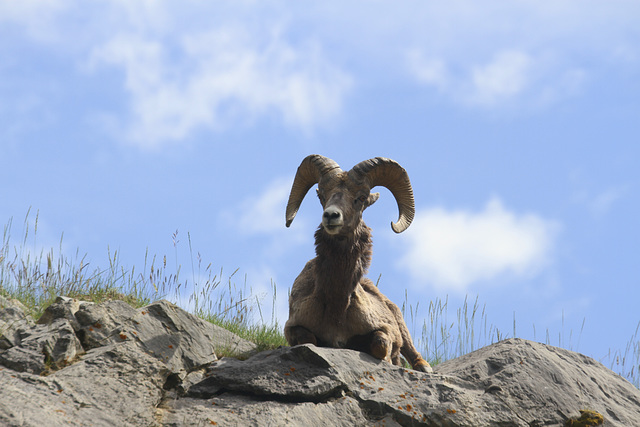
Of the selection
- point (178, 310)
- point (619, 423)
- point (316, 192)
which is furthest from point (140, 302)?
point (619, 423)

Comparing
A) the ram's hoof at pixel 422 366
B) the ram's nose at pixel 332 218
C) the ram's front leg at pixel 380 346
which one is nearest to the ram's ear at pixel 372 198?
the ram's nose at pixel 332 218

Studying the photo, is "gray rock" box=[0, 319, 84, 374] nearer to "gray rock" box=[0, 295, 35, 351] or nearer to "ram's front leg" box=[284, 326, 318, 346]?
"gray rock" box=[0, 295, 35, 351]

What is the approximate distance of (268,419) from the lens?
6.58 m

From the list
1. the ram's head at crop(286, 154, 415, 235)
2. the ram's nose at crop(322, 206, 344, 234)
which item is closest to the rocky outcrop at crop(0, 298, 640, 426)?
the ram's nose at crop(322, 206, 344, 234)

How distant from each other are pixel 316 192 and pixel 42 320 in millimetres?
3378

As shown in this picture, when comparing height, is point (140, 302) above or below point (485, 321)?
below

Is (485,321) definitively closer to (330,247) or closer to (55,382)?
(330,247)

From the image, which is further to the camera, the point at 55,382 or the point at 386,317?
the point at 386,317

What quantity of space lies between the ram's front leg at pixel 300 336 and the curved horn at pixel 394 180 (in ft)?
5.66

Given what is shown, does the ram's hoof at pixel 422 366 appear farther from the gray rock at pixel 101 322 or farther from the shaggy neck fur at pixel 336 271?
the gray rock at pixel 101 322

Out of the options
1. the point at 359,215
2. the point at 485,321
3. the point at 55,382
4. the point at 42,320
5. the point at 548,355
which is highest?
the point at 485,321

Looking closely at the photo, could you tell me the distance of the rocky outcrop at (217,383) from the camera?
246 inches

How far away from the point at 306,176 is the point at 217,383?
3.01 meters

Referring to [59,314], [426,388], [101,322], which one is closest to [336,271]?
[426,388]
